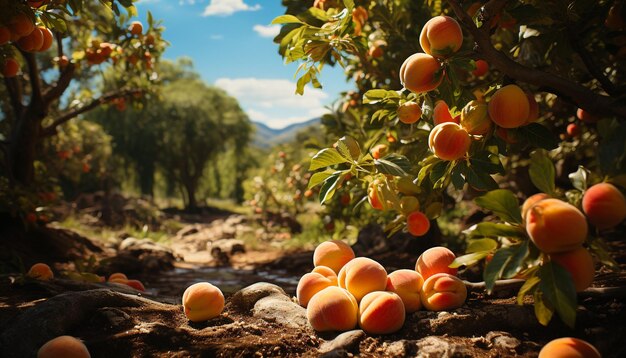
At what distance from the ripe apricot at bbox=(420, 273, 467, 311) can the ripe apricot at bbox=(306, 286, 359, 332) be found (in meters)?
0.31

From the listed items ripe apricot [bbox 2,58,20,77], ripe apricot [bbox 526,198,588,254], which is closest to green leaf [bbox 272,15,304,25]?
ripe apricot [bbox 526,198,588,254]

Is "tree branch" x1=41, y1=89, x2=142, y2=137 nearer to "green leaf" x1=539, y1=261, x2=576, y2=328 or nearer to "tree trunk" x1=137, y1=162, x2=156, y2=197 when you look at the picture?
"green leaf" x1=539, y1=261, x2=576, y2=328


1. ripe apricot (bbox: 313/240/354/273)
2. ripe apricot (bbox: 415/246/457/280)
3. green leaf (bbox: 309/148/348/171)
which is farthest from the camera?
ripe apricot (bbox: 313/240/354/273)

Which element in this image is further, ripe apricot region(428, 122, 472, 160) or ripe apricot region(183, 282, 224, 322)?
ripe apricot region(183, 282, 224, 322)

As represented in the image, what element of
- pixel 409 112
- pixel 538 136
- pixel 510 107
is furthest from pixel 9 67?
pixel 538 136

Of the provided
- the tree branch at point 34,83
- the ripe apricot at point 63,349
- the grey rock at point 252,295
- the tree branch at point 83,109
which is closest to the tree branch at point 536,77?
the grey rock at point 252,295

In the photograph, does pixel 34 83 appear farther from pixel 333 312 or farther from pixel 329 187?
pixel 333 312

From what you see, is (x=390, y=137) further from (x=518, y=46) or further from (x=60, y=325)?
(x=60, y=325)

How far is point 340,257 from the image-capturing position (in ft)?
6.68

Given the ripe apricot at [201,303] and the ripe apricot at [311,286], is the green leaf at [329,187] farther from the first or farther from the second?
the ripe apricot at [201,303]

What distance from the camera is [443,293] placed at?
1643 millimetres

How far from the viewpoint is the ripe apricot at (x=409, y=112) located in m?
1.78

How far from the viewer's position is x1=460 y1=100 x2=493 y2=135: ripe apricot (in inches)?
58.4

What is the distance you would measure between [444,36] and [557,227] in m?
0.77
